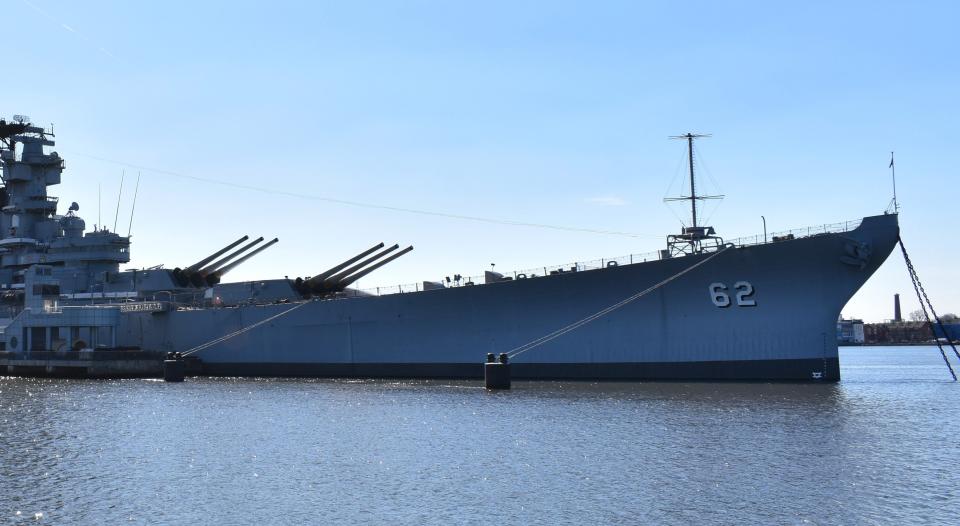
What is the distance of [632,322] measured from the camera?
28.9 meters

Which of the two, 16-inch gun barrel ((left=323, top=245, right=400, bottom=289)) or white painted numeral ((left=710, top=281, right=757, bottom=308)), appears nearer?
white painted numeral ((left=710, top=281, right=757, bottom=308))

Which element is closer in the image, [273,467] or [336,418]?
[273,467]

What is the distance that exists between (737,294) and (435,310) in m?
11.3

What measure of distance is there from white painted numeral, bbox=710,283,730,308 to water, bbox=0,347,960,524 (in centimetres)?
277

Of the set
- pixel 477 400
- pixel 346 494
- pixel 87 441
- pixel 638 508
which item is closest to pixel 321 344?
pixel 477 400

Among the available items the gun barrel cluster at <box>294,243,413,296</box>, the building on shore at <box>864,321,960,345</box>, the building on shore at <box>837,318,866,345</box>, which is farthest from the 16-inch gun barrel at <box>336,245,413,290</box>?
the building on shore at <box>864,321,960,345</box>

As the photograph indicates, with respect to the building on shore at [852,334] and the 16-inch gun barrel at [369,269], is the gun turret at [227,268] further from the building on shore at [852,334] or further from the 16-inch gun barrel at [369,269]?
the building on shore at [852,334]

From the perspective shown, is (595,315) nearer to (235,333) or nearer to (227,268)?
(235,333)

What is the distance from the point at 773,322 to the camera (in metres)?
26.9

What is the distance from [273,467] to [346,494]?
2.80 m

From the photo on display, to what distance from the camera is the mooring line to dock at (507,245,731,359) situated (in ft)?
91.0

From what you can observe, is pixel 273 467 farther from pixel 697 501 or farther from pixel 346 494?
pixel 697 501

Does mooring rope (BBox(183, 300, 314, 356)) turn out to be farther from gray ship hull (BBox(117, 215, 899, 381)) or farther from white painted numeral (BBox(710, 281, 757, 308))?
white painted numeral (BBox(710, 281, 757, 308))

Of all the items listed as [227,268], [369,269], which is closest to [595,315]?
[369,269]
